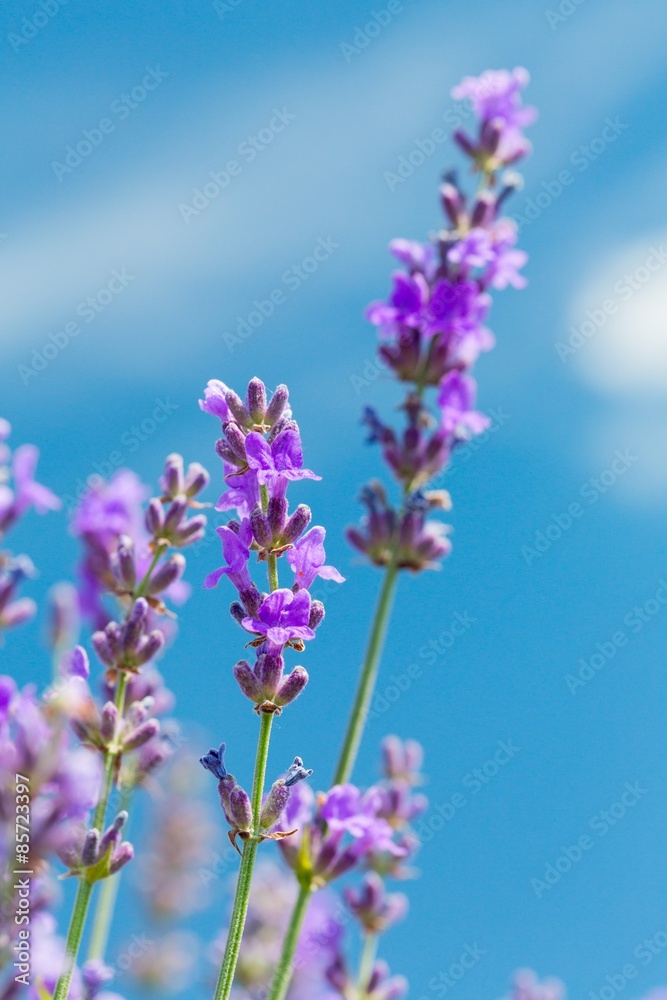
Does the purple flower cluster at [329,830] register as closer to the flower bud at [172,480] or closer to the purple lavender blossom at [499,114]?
the flower bud at [172,480]

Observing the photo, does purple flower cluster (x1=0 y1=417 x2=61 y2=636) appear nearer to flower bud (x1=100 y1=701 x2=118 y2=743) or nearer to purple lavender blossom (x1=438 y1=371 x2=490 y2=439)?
flower bud (x1=100 y1=701 x2=118 y2=743)

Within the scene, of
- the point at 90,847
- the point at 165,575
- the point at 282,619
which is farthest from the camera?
the point at 165,575

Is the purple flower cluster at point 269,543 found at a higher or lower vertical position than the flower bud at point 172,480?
lower

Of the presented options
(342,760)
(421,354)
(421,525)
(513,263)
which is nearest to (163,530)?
(342,760)

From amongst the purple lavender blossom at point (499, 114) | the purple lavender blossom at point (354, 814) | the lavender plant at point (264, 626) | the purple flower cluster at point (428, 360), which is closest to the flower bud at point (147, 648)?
the lavender plant at point (264, 626)

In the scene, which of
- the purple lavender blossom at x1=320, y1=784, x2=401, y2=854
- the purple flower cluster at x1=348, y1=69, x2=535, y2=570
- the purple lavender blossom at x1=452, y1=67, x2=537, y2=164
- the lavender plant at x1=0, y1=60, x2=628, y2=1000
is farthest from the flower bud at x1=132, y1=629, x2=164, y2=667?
the purple lavender blossom at x1=452, y1=67, x2=537, y2=164

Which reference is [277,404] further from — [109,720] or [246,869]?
[246,869]

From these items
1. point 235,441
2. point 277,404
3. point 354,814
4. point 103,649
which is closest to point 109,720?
point 103,649
